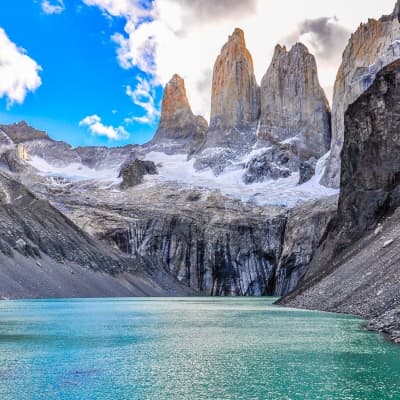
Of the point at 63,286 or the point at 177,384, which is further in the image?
the point at 63,286

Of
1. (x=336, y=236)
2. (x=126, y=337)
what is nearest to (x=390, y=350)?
(x=126, y=337)

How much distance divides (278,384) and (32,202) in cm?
9362

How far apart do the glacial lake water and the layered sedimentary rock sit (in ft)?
24.1

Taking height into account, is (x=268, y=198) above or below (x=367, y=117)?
above

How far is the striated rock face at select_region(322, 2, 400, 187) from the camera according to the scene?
468 ft

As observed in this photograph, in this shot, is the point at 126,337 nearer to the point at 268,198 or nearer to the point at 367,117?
the point at 367,117

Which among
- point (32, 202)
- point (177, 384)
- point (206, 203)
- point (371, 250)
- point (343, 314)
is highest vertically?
point (206, 203)

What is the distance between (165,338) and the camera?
26.6m

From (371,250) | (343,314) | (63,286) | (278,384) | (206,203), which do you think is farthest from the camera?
(206,203)

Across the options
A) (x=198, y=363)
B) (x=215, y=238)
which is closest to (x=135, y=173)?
(x=215, y=238)

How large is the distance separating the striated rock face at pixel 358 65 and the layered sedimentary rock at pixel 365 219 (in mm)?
73981

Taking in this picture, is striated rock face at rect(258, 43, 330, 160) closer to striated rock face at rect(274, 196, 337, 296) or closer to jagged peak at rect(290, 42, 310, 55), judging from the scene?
jagged peak at rect(290, 42, 310, 55)

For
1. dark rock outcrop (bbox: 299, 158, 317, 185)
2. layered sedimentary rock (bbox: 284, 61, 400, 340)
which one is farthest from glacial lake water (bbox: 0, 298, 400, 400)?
dark rock outcrop (bbox: 299, 158, 317, 185)

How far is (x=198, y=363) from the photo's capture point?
19.5 meters
